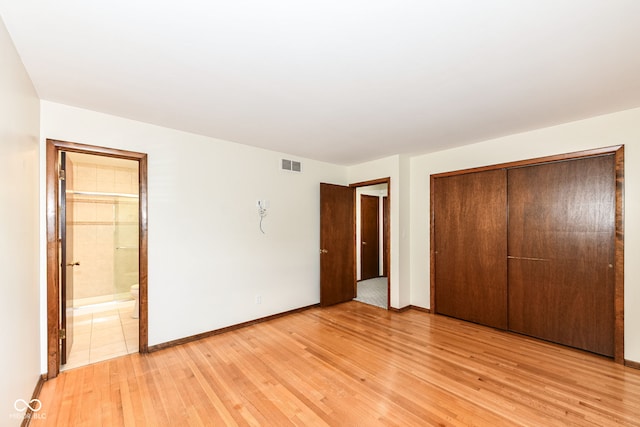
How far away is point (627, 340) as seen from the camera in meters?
2.64

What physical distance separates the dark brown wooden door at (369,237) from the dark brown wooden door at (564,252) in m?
3.49

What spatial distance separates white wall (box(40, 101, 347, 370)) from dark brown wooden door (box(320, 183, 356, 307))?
273mm

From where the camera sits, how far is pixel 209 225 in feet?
11.0

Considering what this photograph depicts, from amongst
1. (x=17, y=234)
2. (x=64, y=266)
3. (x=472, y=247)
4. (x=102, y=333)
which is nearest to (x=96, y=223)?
(x=102, y=333)

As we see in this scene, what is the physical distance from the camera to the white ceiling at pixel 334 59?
1.40 metres

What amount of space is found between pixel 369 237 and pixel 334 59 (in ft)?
17.8

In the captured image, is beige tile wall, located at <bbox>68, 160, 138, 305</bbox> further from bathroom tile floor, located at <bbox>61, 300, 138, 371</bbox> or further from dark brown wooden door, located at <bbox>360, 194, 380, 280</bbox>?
dark brown wooden door, located at <bbox>360, 194, 380, 280</bbox>

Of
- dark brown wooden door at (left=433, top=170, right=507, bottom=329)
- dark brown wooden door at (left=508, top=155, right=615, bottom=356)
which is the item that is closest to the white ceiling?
dark brown wooden door at (left=508, top=155, right=615, bottom=356)

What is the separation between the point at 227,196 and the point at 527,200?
3.63 meters

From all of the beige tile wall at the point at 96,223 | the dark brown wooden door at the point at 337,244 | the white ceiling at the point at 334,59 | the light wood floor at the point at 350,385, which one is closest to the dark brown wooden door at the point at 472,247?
the light wood floor at the point at 350,385

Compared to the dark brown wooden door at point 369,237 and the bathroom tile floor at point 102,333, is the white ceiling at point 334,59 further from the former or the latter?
the dark brown wooden door at point 369,237

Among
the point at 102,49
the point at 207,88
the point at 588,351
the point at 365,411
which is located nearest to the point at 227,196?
the point at 207,88

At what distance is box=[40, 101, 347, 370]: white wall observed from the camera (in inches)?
114

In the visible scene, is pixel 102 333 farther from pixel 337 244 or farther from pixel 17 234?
pixel 337 244
